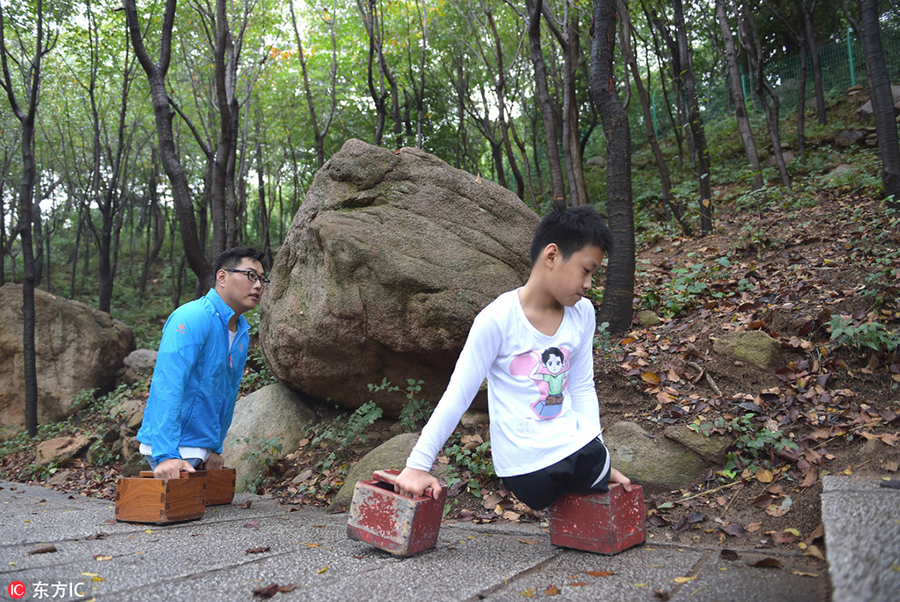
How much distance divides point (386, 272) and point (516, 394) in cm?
268

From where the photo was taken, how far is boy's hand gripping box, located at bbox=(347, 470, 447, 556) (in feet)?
8.10

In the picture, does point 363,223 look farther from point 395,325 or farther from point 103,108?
point 103,108

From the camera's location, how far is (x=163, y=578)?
2.22m

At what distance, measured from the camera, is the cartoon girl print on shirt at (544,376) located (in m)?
2.50

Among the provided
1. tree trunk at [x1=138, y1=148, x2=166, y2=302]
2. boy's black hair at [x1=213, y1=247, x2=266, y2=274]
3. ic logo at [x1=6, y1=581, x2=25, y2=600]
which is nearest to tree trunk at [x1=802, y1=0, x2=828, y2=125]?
boy's black hair at [x1=213, y1=247, x2=266, y2=274]

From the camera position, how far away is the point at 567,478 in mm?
2469

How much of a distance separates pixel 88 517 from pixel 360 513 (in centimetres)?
229

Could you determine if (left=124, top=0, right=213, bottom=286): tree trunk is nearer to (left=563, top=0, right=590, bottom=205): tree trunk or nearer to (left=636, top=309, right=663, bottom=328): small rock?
(left=636, top=309, right=663, bottom=328): small rock

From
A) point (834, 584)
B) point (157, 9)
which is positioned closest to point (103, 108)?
point (157, 9)

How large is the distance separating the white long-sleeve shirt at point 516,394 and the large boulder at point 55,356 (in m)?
10.2

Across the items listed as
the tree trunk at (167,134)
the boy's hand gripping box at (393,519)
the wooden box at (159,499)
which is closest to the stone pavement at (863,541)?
the boy's hand gripping box at (393,519)

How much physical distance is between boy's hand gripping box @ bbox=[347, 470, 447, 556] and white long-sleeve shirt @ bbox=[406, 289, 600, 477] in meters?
0.21

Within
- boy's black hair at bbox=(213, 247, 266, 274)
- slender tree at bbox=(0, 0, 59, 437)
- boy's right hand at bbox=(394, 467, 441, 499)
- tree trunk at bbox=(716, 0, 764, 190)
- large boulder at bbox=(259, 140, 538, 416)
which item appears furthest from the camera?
tree trunk at bbox=(716, 0, 764, 190)

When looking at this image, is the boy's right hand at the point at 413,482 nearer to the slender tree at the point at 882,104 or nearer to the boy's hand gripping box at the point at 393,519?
the boy's hand gripping box at the point at 393,519
